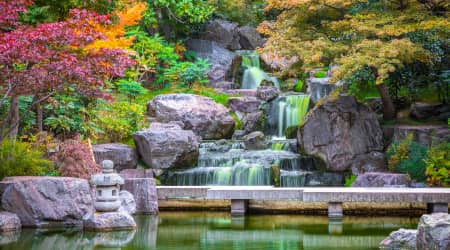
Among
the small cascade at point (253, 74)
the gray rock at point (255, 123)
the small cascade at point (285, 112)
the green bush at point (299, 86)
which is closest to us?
the small cascade at point (285, 112)

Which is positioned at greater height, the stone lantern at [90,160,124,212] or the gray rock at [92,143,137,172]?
the gray rock at [92,143,137,172]

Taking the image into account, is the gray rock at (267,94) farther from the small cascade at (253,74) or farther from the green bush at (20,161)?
the green bush at (20,161)

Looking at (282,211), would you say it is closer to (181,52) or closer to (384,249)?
(384,249)

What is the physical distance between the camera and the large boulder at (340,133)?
20.2 m

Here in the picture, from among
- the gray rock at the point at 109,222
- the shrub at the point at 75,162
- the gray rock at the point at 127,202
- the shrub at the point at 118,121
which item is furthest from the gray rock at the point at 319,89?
the gray rock at the point at 109,222

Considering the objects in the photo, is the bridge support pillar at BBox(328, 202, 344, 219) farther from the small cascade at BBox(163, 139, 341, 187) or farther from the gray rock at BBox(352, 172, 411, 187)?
the small cascade at BBox(163, 139, 341, 187)

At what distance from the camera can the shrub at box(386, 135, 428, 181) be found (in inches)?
723

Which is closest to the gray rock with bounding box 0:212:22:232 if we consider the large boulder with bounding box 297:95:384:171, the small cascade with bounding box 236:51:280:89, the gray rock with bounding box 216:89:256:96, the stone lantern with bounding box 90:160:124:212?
the stone lantern with bounding box 90:160:124:212

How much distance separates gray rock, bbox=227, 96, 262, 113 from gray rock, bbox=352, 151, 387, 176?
4893 mm

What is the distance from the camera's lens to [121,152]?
794 inches

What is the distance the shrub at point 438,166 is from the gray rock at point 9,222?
9.43 metres

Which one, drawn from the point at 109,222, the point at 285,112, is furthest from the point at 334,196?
the point at 285,112

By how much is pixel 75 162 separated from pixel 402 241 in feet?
27.8

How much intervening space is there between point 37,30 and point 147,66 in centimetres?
1379
